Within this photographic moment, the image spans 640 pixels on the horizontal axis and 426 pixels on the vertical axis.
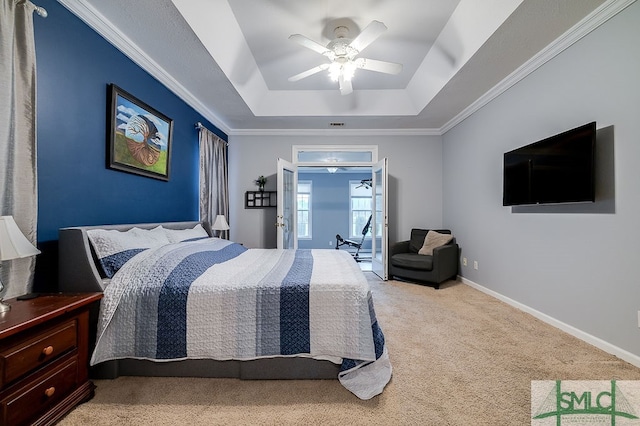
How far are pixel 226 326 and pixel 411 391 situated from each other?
1.21 m

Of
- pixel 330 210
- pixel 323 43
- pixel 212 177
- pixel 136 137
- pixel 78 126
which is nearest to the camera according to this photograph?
pixel 78 126

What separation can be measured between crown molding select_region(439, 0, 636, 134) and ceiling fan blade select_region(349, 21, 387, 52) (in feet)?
5.27

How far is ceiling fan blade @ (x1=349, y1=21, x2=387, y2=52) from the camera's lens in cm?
221

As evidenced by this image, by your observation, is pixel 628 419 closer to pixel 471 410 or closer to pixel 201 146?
pixel 471 410

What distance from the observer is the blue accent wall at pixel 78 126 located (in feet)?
6.03

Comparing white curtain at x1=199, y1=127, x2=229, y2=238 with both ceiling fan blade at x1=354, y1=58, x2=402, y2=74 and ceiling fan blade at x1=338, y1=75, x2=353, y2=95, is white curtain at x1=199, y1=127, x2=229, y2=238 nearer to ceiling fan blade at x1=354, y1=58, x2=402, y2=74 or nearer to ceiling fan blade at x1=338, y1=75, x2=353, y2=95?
ceiling fan blade at x1=338, y1=75, x2=353, y2=95

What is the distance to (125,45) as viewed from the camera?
2449 millimetres

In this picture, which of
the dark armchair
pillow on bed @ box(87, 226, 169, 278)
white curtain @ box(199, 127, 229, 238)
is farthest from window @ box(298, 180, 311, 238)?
pillow on bed @ box(87, 226, 169, 278)

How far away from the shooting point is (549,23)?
7.39ft

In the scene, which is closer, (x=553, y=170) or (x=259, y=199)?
(x=553, y=170)

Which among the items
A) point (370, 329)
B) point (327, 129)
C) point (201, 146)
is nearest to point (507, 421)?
point (370, 329)

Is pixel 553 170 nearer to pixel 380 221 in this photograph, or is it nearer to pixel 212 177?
pixel 380 221

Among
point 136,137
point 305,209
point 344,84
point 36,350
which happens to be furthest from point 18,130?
point 305,209

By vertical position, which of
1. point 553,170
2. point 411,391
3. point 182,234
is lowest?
point 411,391
